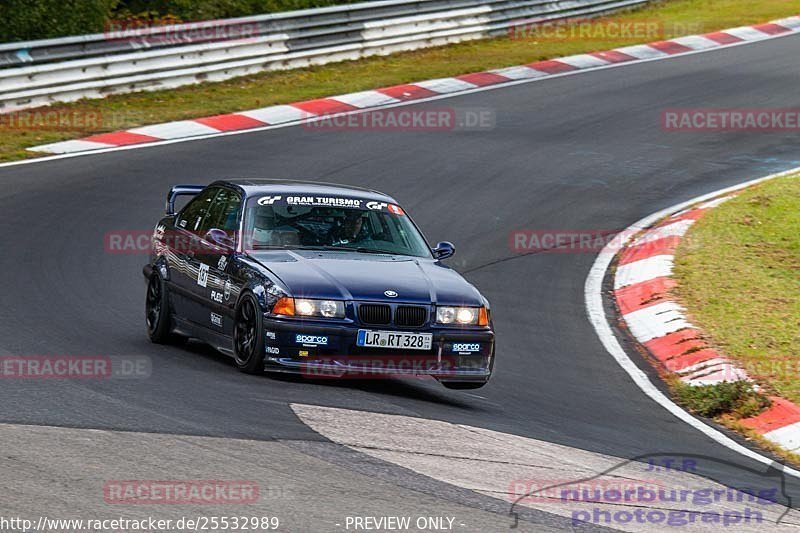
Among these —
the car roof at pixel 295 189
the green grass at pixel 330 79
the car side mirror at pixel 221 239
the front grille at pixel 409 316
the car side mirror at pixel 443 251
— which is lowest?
the green grass at pixel 330 79

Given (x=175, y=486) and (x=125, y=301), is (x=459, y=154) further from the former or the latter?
(x=175, y=486)

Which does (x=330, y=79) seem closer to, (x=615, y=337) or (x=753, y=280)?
(x=753, y=280)

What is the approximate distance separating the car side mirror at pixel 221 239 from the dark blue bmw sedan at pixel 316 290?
0.01 m

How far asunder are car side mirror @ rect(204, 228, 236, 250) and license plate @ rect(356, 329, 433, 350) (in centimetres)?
151

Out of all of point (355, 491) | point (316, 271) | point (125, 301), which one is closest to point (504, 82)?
point (125, 301)

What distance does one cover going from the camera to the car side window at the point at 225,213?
991 centimetres

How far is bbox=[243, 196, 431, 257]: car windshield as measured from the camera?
9617 mm

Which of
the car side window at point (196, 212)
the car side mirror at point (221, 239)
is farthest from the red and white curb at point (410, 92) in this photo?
the car side mirror at point (221, 239)

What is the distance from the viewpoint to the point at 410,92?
21938 mm

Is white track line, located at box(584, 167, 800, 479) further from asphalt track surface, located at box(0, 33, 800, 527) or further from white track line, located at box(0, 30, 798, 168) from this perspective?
white track line, located at box(0, 30, 798, 168)

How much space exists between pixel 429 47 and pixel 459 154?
8100 mm

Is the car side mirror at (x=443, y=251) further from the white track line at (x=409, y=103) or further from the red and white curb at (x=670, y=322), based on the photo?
the white track line at (x=409, y=103)

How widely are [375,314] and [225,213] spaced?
202 centimetres

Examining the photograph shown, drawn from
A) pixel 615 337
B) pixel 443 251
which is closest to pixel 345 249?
pixel 443 251
